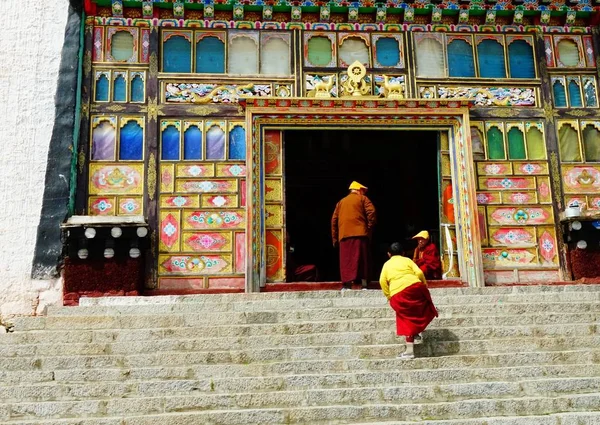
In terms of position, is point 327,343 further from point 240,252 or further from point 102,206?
point 102,206

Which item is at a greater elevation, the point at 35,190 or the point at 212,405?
the point at 35,190

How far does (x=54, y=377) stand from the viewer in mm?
5758

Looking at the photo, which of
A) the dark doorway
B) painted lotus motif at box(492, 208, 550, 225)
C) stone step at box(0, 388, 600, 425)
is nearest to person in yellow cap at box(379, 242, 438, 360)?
stone step at box(0, 388, 600, 425)

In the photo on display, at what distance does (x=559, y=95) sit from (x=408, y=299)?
218 inches

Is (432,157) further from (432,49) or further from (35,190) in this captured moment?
(35,190)

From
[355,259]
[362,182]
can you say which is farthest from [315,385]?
[362,182]

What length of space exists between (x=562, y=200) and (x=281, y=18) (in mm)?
4862

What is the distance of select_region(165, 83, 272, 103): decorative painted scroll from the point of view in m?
9.75

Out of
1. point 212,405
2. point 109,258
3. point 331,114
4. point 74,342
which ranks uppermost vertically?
point 331,114

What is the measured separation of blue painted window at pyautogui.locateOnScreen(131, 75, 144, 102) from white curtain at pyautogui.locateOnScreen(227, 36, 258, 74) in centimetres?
128

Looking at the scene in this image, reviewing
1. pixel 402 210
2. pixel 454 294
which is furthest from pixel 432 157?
pixel 454 294

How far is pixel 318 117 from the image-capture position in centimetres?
977

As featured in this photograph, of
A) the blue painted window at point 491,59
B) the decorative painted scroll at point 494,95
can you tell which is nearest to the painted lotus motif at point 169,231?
the decorative painted scroll at point 494,95

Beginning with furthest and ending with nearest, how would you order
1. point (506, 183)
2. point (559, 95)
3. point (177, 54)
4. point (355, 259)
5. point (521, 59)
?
point (521, 59)
point (559, 95)
point (177, 54)
point (506, 183)
point (355, 259)
